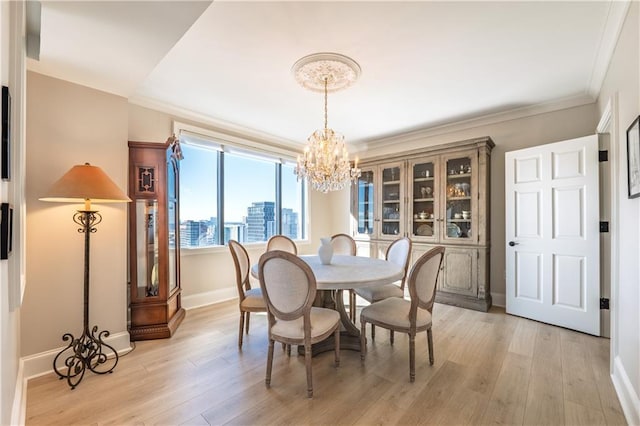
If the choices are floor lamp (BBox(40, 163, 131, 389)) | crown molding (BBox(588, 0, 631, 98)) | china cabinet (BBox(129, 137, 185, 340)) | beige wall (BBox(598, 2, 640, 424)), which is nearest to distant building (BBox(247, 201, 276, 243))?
china cabinet (BBox(129, 137, 185, 340))

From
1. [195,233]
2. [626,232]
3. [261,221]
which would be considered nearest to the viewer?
[626,232]

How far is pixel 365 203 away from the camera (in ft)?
15.5

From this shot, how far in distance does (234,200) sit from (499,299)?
392cm

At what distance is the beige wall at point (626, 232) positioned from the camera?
1533mm

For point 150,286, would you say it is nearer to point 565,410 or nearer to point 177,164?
point 177,164

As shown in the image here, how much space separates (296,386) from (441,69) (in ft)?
9.39

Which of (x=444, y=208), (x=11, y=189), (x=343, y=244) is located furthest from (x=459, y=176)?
(x=11, y=189)

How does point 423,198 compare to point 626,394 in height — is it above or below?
above

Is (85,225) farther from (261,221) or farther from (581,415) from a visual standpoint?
(581,415)

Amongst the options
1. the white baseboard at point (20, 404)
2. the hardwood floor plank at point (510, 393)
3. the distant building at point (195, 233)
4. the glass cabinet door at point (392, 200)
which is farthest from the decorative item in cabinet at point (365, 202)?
the white baseboard at point (20, 404)

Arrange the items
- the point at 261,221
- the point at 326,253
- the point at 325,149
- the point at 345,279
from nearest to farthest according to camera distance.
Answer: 1. the point at 345,279
2. the point at 326,253
3. the point at 325,149
4. the point at 261,221

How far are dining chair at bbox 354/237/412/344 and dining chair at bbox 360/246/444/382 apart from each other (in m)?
0.31

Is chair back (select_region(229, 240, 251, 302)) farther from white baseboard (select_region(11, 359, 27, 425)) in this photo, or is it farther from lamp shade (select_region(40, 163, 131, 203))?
white baseboard (select_region(11, 359, 27, 425))

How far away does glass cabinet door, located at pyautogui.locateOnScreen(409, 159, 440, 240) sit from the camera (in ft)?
12.7
